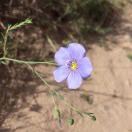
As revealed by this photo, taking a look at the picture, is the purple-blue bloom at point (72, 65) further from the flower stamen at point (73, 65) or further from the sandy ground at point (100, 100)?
the sandy ground at point (100, 100)

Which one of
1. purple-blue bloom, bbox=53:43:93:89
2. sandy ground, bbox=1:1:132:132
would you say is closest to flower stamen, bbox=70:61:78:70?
purple-blue bloom, bbox=53:43:93:89

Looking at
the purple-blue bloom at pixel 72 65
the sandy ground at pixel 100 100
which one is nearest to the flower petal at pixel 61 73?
the purple-blue bloom at pixel 72 65

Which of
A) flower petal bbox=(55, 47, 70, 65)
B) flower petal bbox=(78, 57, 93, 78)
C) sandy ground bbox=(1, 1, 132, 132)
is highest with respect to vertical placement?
flower petal bbox=(55, 47, 70, 65)

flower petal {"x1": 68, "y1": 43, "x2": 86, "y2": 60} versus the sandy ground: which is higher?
flower petal {"x1": 68, "y1": 43, "x2": 86, "y2": 60}

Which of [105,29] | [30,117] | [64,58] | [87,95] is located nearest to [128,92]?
[87,95]

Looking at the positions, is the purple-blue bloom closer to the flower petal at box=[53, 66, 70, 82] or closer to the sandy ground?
the flower petal at box=[53, 66, 70, 82]

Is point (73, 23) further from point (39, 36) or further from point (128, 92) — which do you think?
point (128, 92)

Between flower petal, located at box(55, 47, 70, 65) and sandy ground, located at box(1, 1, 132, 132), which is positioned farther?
sandy ground, located at box(1, 1, 132, 132)
